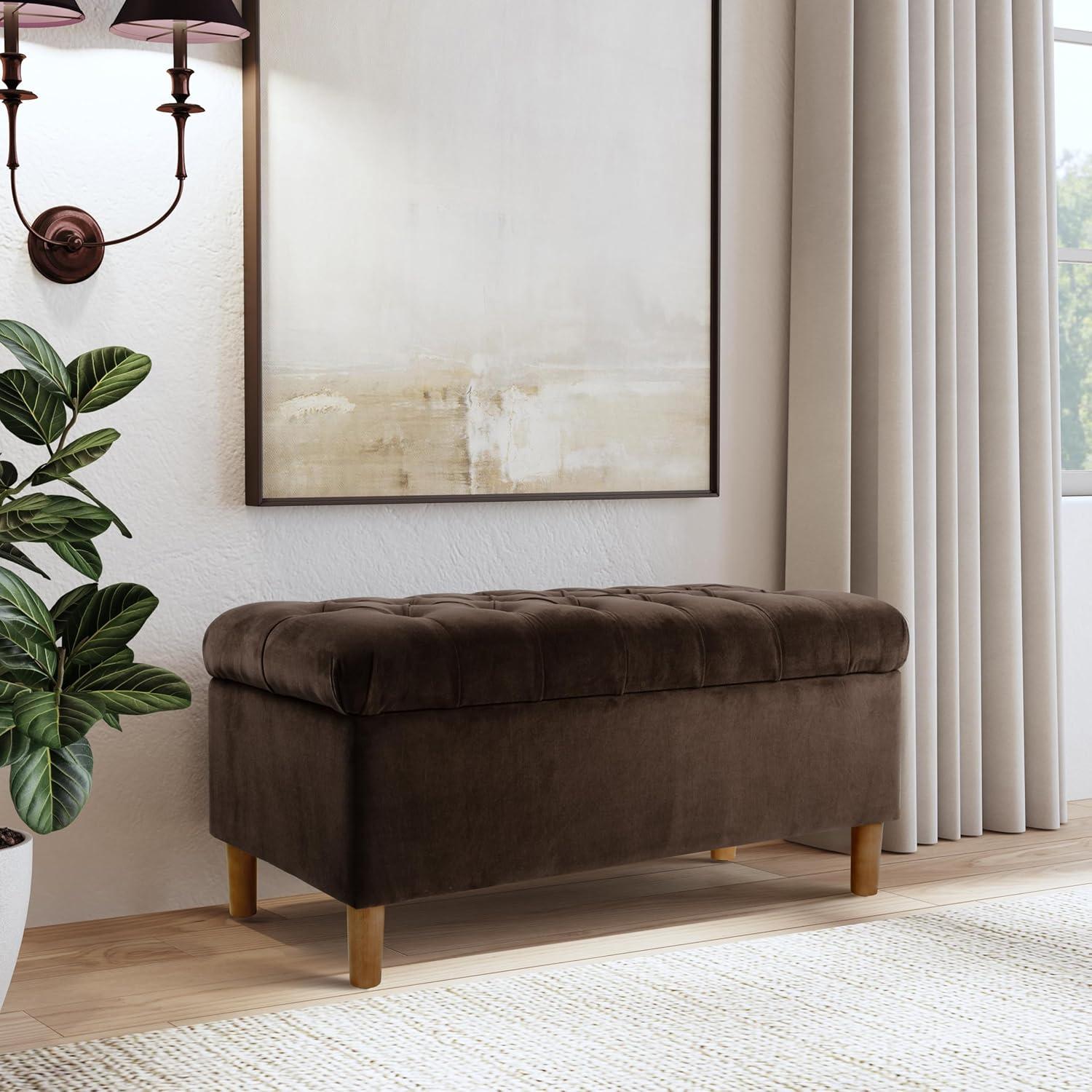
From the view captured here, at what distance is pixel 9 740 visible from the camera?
2.05 meters

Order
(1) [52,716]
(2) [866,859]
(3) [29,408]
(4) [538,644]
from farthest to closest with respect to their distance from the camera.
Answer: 1. (2) [866,859]
2. (4) [538,644]
3. (3) [29,408]
4. (1) [52,716]

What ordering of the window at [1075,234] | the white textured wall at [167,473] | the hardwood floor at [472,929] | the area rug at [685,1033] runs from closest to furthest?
1. the area rug at [685,1033]
2. the hardwood floor at [472,929]
3. the white textured wall at [167,473]
4. the window at [1075,234]

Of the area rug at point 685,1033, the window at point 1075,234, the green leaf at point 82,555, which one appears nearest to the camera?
the area rug at point 685,1033

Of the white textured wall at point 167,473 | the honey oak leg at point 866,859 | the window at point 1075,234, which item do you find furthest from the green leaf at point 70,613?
the window at point 1075,234

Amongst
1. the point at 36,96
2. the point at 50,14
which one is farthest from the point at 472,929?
the point at 50,14

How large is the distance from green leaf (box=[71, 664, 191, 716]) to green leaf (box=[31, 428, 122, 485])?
0.28 m

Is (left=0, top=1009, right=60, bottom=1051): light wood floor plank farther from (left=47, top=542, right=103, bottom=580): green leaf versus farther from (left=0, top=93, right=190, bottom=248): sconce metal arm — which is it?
(left=0, top=93, right=190, bottom=248): sconce metal arm

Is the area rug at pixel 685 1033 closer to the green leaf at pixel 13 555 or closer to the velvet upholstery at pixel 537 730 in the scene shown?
the velvet upholstery at pixel 537 730

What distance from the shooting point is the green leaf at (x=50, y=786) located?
199 centimetres

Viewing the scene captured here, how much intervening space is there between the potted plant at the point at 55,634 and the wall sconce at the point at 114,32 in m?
0.51

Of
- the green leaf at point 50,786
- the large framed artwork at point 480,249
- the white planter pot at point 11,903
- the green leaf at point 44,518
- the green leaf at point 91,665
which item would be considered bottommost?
the white planter pot at point 11,903

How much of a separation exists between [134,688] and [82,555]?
207mm

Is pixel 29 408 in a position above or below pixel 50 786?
above

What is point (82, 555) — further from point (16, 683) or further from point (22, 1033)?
point (22, 1033)
